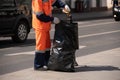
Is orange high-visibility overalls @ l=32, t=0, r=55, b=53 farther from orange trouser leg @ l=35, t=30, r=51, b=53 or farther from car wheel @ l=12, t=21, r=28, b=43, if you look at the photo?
car wheel @ l=12, t=21, r=28, b=43

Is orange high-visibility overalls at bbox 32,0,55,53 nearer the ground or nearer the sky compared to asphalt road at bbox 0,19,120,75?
nearer the sky

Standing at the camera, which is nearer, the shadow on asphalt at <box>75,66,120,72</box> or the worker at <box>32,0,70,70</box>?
the worker at <box>32,0,70,70</box>

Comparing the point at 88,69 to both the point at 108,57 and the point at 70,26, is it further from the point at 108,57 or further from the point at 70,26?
the point at 108,57

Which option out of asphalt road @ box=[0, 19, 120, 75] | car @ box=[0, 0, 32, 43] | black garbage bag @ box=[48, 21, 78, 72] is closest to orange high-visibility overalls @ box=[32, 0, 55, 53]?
black garbage bag @ box=[48, 21, 78, 72]

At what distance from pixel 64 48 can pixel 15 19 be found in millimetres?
6369

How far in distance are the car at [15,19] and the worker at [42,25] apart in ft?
18.0

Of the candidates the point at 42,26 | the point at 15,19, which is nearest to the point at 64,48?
the point at 42,26

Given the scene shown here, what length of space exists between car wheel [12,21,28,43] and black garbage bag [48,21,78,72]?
6.36 metres

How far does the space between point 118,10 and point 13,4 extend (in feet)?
47.9

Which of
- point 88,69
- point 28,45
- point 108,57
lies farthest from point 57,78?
point 28,45

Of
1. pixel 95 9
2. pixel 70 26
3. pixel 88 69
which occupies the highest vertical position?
pixel 70 26

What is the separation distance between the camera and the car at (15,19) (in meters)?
15.3

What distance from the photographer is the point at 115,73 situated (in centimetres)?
949

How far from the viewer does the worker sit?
9.62 meters
